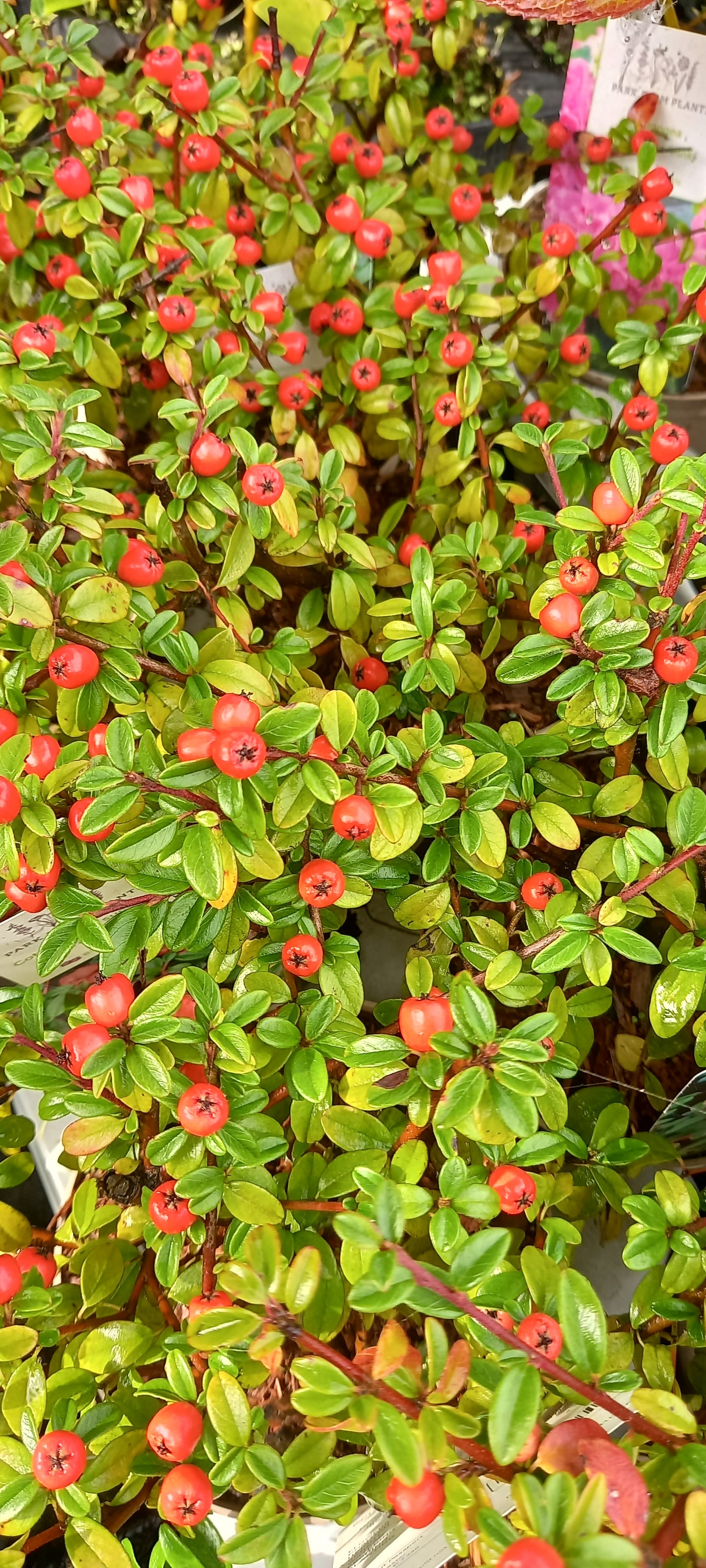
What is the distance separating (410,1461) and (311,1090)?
27 cm

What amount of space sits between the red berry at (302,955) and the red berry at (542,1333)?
30cm

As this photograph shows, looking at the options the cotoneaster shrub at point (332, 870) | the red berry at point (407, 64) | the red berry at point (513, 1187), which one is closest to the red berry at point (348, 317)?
the cotoneaster shrub at point (332, 870)

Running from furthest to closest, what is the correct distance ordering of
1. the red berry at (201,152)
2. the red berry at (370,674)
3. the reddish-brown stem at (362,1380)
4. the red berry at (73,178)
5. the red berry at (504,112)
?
the red berry at (504,112)
the red berry at (201,152)
the red berry at (73,178)
the red berry at (370,674)
the reddish-brown stem at (362,1380)

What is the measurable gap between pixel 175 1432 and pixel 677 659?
0.68m

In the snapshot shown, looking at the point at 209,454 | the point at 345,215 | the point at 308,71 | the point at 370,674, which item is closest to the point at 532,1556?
the point at 370,674

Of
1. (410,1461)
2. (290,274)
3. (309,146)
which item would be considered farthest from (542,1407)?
(309,146)

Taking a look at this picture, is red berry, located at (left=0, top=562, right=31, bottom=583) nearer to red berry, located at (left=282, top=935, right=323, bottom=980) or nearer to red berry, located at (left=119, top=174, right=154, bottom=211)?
red berry, located at (left=282, top=935, right=323, bottom=980)

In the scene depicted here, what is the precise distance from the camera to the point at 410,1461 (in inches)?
19.1

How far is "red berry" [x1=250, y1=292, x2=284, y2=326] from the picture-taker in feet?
3.84

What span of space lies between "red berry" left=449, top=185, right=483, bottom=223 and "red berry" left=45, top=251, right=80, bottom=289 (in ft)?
1.68

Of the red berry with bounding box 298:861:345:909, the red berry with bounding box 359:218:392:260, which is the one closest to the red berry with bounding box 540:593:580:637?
the red berry with bounding box 298:861:345:909

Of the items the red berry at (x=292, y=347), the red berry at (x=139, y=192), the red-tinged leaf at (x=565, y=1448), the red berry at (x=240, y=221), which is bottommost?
the red-tinged leaf at (x=565, y=1448)

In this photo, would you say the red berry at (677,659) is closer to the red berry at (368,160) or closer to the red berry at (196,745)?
the red berry at (196,745)

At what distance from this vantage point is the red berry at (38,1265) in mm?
793
